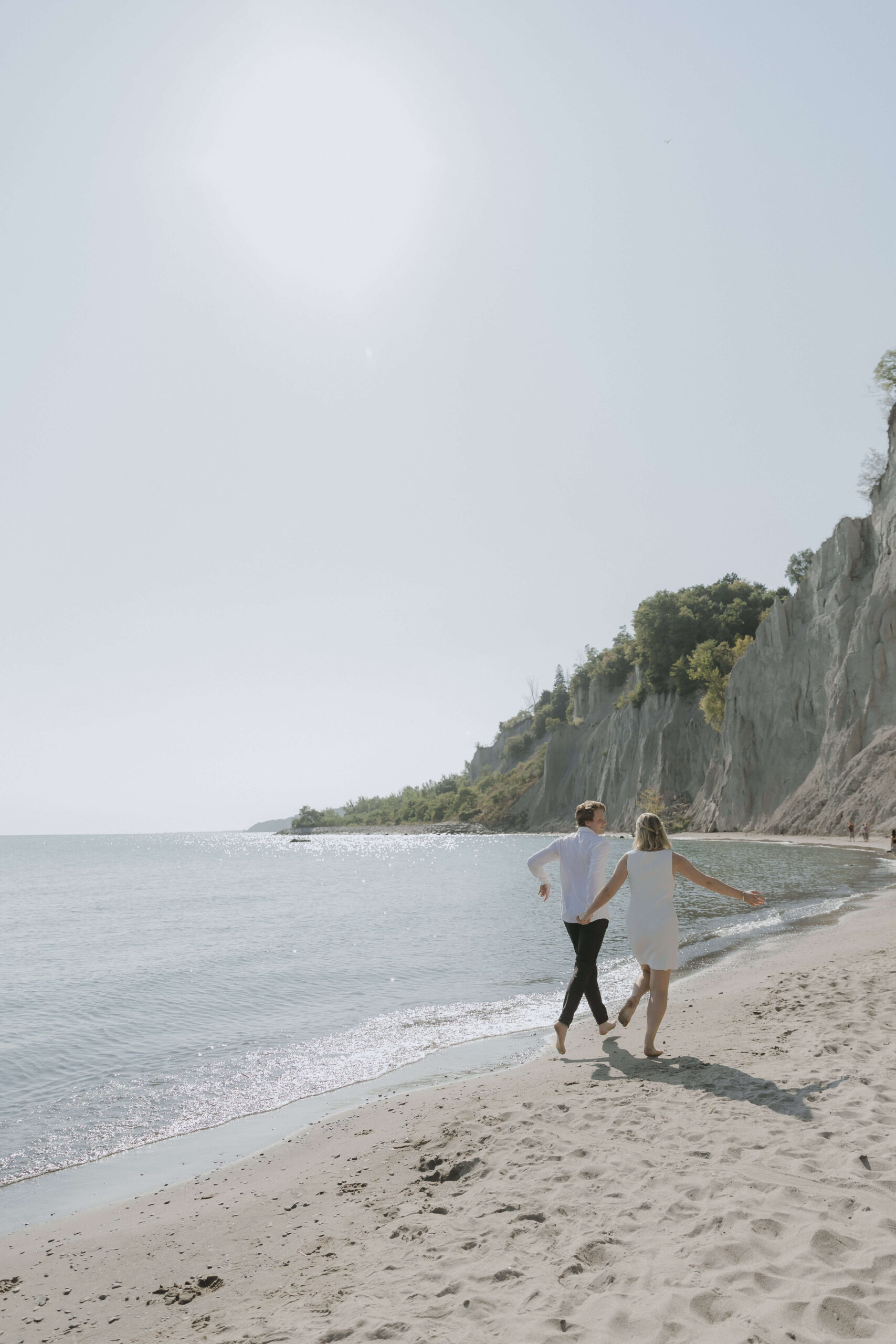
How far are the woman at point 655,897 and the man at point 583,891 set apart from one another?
23 cm

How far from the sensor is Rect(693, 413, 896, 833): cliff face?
136 feet

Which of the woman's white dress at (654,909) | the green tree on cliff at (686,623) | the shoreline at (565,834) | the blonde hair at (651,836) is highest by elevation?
the green tree on cliff at (686,623)

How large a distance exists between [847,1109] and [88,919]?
2838 cm

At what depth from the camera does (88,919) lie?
2841cm

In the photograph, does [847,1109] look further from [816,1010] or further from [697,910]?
[697,910]

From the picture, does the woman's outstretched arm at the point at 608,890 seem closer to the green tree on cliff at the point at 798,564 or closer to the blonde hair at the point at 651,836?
the blonde hair at the point at 651,836

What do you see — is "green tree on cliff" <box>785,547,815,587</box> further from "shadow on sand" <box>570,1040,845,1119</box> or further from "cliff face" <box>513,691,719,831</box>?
"shadow on sand" <box>570,1040,845,1119</box>

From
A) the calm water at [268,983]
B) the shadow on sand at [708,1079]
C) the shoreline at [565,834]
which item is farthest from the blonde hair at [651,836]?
the shoreline at [565,834]

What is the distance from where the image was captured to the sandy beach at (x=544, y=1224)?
3.31 meters

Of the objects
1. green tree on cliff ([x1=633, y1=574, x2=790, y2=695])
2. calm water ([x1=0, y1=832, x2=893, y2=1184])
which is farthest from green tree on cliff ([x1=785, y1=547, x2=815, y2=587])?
calm water ([x1=0, y1=832, x2=893, y2=1184])

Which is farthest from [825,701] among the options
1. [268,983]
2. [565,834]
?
[565,834]

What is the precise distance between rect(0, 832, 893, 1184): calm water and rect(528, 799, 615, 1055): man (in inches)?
106

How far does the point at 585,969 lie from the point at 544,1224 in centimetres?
357

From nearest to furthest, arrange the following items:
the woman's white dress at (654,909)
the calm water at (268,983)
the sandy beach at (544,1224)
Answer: the sandy beach at (544,1224)
the woman's white dress at (654,909)
the calm water at (268,983)
